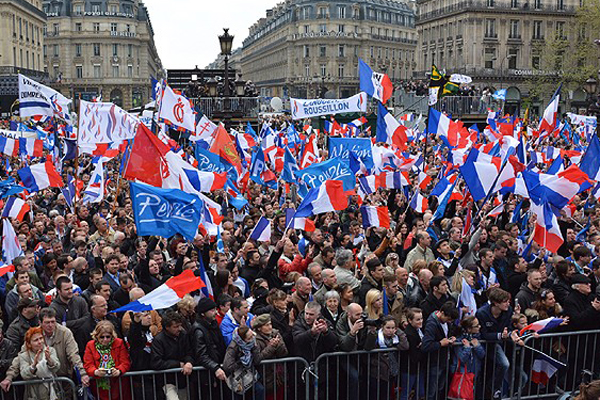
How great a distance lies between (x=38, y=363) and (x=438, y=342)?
12.9 ft

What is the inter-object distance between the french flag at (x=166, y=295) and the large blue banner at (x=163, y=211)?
4.71ft

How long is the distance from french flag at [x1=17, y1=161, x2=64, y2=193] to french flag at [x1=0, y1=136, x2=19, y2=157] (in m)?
4.59

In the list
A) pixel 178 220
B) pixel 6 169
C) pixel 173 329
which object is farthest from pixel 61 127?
pixel 173 329

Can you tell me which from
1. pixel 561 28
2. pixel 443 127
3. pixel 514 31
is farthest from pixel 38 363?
pixel 561 28

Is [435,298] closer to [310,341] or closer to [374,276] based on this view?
[374,276]

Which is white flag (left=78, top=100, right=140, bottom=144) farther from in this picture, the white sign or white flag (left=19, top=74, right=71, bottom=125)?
the white sign

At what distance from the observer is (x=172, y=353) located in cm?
670

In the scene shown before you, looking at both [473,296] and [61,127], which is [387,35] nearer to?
[61,127]

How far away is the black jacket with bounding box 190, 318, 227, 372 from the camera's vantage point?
673 centimetres

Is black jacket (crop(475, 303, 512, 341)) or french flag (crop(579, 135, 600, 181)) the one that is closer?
black jacket (crop(475, 303, 512, 341))

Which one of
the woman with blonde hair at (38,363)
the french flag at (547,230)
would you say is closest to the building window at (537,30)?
the french flag at (547,230)

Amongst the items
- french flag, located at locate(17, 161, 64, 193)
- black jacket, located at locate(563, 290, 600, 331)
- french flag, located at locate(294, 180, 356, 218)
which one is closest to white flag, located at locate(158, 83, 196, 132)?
french flag, located at locate(17, 161, 64, 193)

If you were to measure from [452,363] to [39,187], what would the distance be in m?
9.40

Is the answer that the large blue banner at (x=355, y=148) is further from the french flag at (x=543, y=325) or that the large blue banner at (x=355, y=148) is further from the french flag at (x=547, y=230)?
the french flag at (x=543, y=325)
